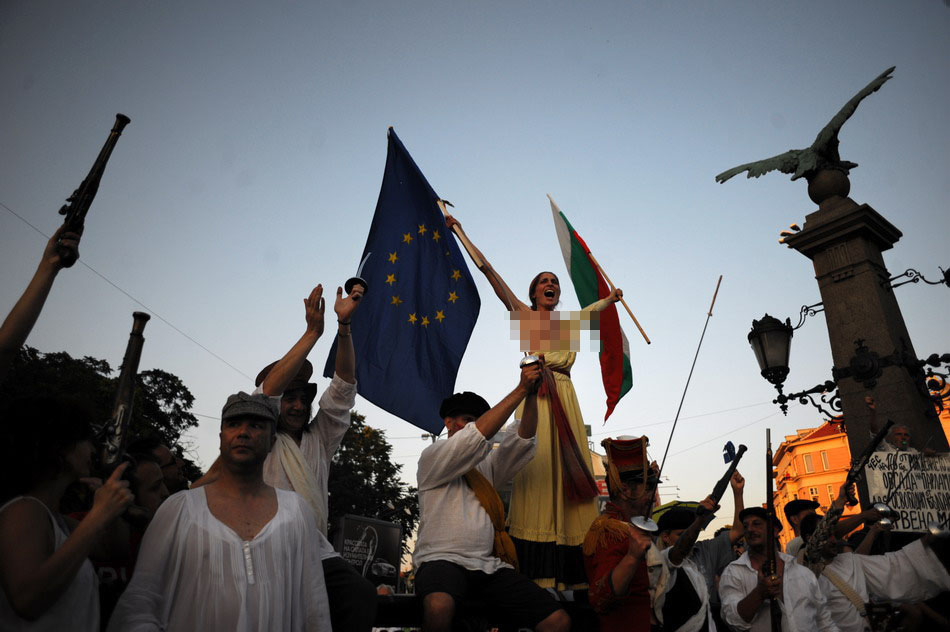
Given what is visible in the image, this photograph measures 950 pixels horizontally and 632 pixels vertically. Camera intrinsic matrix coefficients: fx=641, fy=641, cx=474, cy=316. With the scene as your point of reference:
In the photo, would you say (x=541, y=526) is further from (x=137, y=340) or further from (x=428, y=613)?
(x=137, y=340)

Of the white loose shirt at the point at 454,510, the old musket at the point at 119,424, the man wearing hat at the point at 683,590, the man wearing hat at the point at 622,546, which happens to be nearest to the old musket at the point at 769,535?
the man wearing hat at the point at 683,590

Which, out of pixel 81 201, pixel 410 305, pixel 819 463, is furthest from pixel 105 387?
pixel 819 463

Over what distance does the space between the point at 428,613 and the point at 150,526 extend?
1.71 meters

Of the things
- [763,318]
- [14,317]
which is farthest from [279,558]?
[763,318]

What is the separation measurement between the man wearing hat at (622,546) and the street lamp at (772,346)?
10.5ft

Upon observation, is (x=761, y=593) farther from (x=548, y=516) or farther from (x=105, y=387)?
(x=105, y=387)

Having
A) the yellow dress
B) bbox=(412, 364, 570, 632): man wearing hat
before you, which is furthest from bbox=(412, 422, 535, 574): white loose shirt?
the yellow dress

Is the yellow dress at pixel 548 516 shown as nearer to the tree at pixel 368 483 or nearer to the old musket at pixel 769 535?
the old musket at pixel 769 535

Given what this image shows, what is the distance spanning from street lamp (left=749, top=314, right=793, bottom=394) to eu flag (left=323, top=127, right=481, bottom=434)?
11.0 feet

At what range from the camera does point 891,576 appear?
613 centimetres

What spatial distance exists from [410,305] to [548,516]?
2948 millimetres

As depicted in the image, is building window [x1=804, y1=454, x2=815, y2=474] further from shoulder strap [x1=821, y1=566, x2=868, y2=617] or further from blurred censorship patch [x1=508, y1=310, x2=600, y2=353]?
blurred censorship patch [x1=508, y1=310, x2=600, y2=353]

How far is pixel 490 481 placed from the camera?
16.6ft

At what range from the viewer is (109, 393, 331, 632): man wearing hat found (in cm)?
292
